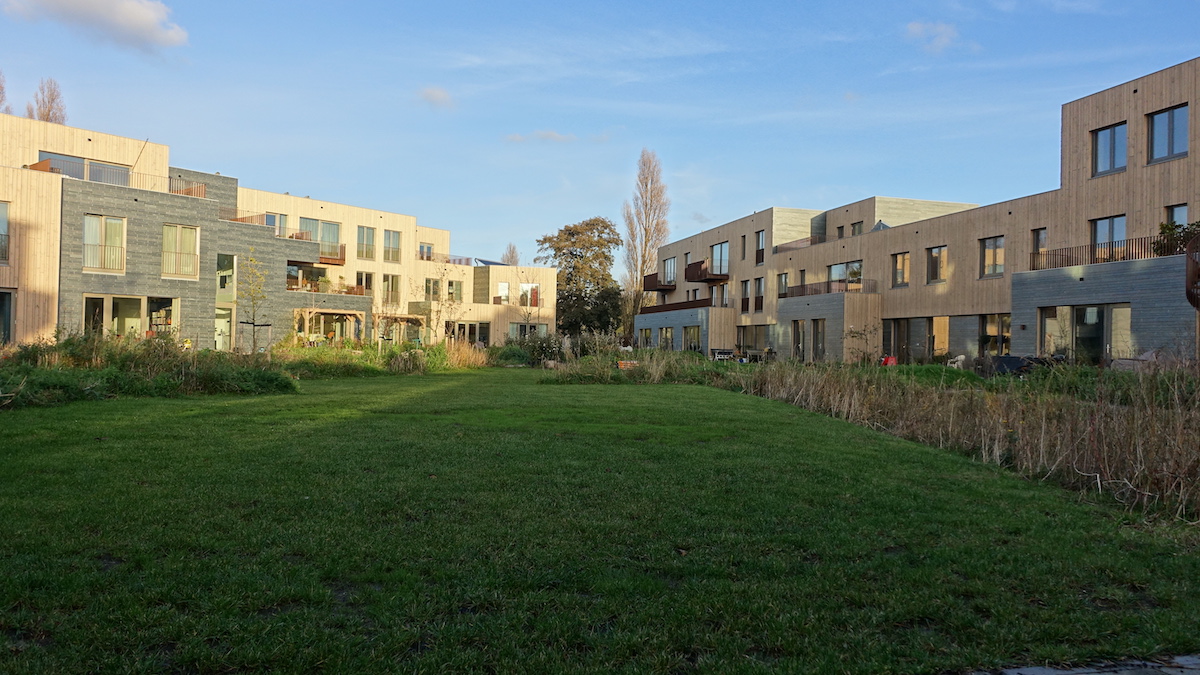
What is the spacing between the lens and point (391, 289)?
43250mm

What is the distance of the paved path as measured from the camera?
2932mm

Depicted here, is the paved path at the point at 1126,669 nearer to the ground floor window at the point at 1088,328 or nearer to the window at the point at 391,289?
the ground floor window at the point at 1088,328

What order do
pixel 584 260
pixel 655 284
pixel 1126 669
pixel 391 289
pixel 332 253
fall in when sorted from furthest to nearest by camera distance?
pixel 584 260 → pixel 655 284 → pixel 391 289 → pixel 332 253 → pixel 1126 669

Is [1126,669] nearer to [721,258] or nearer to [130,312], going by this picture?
[130,312]

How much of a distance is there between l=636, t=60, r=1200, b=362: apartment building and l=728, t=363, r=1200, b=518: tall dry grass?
1.65 m

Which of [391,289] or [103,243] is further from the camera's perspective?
[391,289]

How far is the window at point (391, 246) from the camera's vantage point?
42.8 m

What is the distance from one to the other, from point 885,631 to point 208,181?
35.1 m

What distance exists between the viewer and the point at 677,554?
4238 mm

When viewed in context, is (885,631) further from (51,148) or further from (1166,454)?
(51,148)

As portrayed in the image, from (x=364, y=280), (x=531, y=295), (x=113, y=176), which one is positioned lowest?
(x=531, y=295)

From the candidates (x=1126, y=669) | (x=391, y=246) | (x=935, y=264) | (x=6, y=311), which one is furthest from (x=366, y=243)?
(x=1126, y=669)

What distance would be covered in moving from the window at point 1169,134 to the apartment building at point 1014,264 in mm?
36

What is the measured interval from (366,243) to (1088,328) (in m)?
33.5
